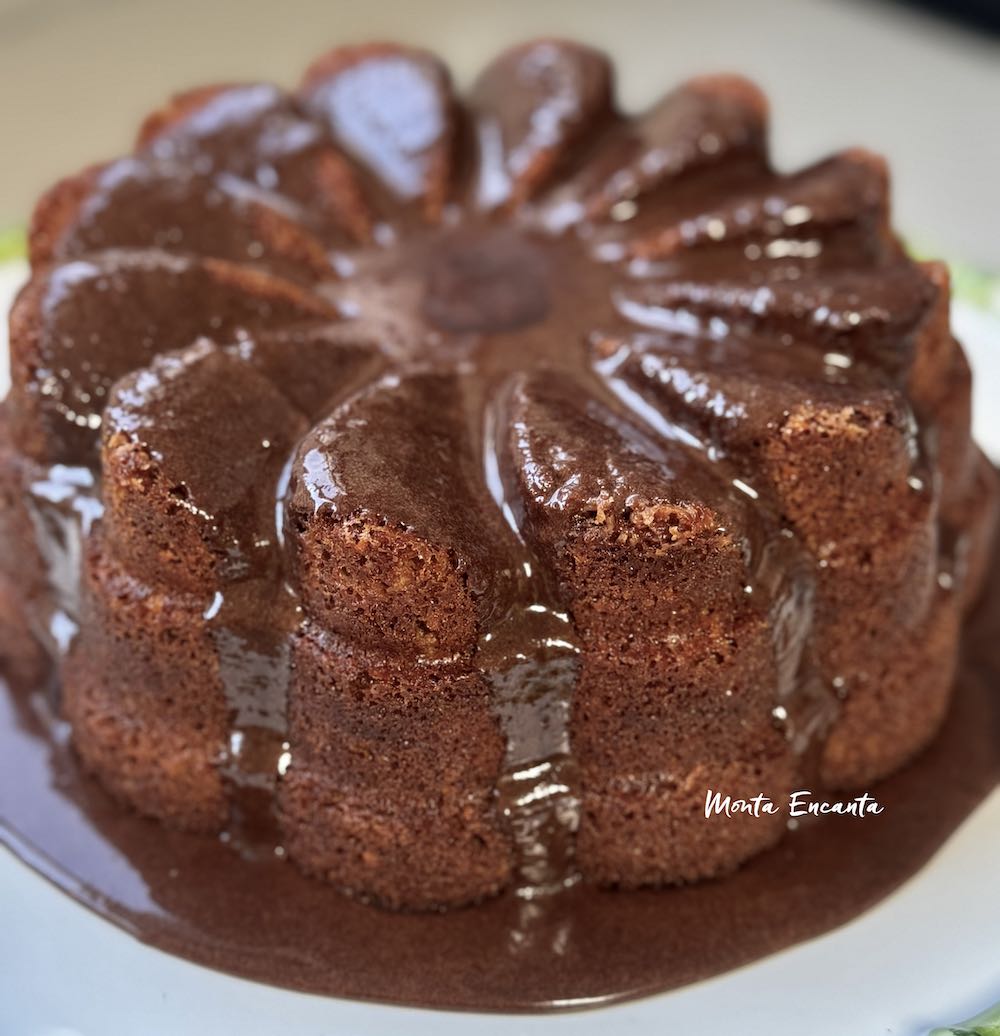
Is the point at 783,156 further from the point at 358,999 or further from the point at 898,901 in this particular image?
the point at 358,999

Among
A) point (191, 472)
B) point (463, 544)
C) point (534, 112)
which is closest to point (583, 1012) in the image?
point (463, 544)

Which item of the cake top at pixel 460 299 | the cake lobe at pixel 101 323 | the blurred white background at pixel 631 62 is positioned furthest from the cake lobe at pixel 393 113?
the blurred white background at pixel 631 62

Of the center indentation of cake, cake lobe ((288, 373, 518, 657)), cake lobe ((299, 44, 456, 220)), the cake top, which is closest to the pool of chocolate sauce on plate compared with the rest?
cake lobe ((288, 373, 518, 657))

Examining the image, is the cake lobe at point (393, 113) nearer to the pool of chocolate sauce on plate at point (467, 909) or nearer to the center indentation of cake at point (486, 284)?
the center indentation of cake at point (486, 284)

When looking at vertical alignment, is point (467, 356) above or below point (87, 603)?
above

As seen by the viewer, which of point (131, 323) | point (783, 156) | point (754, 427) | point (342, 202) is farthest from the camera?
point (783, 156)

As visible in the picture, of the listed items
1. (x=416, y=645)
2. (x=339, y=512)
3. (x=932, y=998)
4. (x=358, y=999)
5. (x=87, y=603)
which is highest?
(x=339, y=512)

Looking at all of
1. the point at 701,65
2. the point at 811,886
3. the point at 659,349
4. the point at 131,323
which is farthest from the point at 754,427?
the point at 701,65
